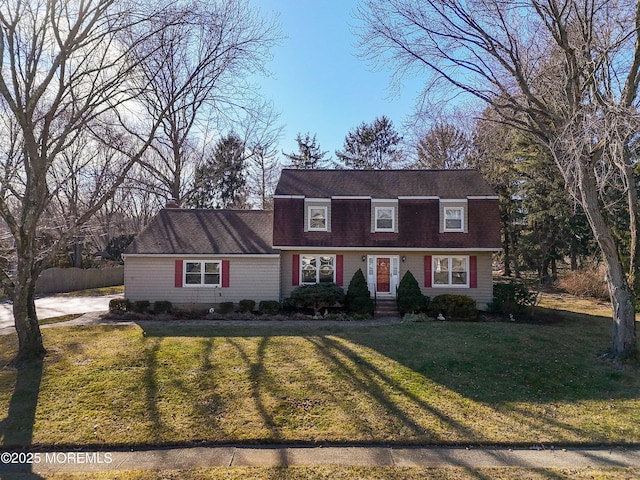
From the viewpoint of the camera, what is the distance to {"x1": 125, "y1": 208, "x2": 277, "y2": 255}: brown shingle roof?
54.0 feet

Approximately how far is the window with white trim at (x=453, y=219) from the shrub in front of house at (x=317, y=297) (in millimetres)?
5623

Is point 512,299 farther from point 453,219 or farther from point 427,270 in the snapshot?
point 453,219

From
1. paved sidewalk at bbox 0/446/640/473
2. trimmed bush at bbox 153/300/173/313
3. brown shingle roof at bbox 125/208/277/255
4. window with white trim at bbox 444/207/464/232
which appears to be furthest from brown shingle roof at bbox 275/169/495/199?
paved sidewalk at bbox 0/446/640/473

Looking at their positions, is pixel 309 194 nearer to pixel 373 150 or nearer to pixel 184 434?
pixel 184 434

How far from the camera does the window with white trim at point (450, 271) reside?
1666 cm

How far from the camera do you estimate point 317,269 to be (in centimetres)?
1695

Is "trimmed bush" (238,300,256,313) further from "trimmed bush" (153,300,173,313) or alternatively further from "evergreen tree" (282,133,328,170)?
"evergreen tree" (282,133,328,170)

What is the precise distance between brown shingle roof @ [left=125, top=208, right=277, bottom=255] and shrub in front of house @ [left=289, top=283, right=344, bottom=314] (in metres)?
2.34

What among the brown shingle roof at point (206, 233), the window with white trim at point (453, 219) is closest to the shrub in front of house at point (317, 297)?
the brown shingle roof at point (206, 233)

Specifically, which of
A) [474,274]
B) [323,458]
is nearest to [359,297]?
[474,274]

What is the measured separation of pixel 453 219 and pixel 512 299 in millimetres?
4064

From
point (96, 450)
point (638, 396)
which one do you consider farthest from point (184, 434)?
point (638, 396)

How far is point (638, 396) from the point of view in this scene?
730 cm

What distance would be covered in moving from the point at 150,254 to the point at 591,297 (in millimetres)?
22015
